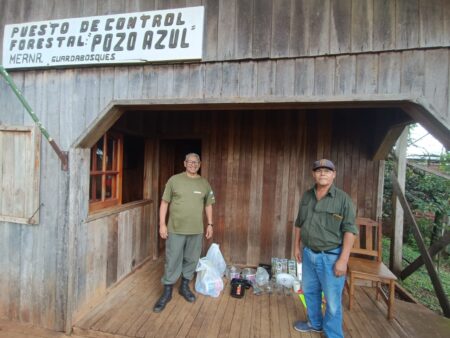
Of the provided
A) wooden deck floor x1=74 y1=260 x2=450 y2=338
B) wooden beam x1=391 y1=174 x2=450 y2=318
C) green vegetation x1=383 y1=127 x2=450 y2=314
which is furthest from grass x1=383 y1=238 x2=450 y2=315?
wooden deck floor x1=74 y1=260 x2=450 y2=338

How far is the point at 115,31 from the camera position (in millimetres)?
1864

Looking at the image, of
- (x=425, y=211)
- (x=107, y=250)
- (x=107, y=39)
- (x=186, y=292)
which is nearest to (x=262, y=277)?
(x=186, y=292)

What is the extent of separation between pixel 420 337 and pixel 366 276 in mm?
573

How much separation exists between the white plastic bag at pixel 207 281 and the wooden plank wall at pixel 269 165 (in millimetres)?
689

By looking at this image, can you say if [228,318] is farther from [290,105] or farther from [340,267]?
[290,105]

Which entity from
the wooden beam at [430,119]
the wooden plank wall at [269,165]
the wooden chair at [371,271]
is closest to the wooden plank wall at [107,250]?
the wooden plank wall at [269,165]

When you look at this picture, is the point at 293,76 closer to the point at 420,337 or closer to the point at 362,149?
the point at 362,149

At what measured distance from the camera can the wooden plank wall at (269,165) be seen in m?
2.95

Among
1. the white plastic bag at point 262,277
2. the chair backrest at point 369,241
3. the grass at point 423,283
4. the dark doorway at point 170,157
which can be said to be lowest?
Result: the grass at point 423,283

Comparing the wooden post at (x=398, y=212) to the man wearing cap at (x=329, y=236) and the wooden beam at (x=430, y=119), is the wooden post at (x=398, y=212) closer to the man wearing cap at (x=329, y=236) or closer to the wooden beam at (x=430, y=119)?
the wooden beam at (x=430, y=119)

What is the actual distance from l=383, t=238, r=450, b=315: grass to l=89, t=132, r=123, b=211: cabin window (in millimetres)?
4268

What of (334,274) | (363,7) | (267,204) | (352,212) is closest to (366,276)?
(334,274)

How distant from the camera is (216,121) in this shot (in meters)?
3.27

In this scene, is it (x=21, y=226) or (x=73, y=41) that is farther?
(x=21, y=226)
